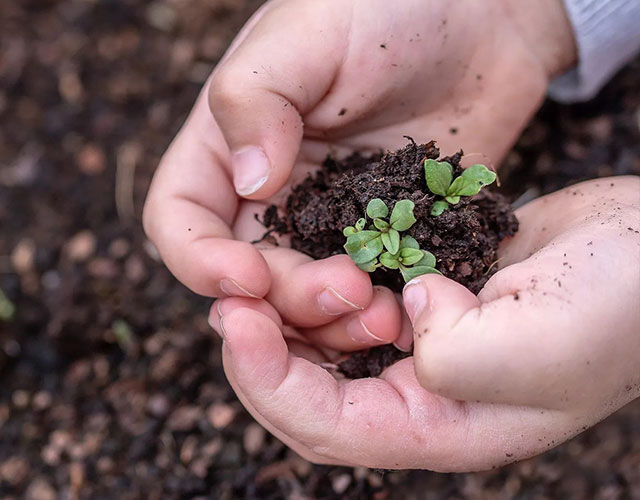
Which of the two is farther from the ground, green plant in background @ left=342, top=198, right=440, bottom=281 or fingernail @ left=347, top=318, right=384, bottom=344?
green plant in background @ left=342, top=198, right=440, bottom=281

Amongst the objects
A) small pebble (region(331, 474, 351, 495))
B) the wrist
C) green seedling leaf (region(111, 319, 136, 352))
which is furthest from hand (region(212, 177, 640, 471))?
green seedling leaf (region(111, 319, 136, 352))

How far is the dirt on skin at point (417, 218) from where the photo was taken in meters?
1.80

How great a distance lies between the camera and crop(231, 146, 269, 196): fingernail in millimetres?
1950

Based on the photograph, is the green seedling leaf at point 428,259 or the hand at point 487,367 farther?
the green seedling leaf at point 428,259

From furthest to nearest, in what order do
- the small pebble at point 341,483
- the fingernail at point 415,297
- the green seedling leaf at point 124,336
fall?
the green seedling leaf at point 124,336 → the small pebble at point 341,483 → the fingernail at point 415,297

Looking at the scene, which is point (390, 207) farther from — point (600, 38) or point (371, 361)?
point (600, 38)

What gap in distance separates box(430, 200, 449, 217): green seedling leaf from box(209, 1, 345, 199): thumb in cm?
46

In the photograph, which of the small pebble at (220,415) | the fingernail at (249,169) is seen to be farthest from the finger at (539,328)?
the small pebble at (220,415)

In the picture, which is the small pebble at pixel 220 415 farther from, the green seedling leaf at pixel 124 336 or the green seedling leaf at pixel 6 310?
the green seedling leaf at pixel 6 310

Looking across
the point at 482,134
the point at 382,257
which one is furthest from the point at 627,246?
the point at 482,134

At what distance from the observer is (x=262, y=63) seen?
1.93 m

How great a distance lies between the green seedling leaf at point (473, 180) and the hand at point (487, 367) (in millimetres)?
230

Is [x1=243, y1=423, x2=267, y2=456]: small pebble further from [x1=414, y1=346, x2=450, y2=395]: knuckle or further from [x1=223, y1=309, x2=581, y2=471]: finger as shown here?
[x1=414, y1=346, x2=450, y2=395]: knuckle

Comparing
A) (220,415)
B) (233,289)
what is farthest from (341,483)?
(233,289)
